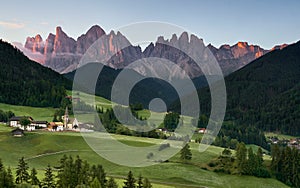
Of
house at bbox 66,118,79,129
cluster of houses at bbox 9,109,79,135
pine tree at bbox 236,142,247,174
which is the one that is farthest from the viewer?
house at bbox 66,118,79,129

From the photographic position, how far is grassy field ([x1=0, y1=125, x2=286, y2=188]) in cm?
7644

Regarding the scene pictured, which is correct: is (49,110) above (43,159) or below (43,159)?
above

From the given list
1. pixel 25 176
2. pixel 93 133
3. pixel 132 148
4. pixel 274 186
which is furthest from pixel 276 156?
pixel 25 176

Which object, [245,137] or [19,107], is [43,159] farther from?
[245,137]

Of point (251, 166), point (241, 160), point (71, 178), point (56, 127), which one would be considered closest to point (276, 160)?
point (251, 166)

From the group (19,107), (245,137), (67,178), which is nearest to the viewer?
(67,178)

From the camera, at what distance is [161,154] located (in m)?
93.4

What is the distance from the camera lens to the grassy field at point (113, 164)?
7644cm

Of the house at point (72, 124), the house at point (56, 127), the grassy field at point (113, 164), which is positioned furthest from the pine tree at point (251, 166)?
the house at point (56, 127)

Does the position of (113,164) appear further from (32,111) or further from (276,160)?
(32,111)

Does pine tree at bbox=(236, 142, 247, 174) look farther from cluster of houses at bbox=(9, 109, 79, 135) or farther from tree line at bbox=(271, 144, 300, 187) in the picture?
cluster of houses at bbox=(9, 109, 79, 135)

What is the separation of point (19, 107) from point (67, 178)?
4404 inches

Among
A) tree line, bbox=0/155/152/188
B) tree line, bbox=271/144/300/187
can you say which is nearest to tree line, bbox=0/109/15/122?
tree line, bbox=0/155/152/188

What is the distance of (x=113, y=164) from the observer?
82.4 metres
